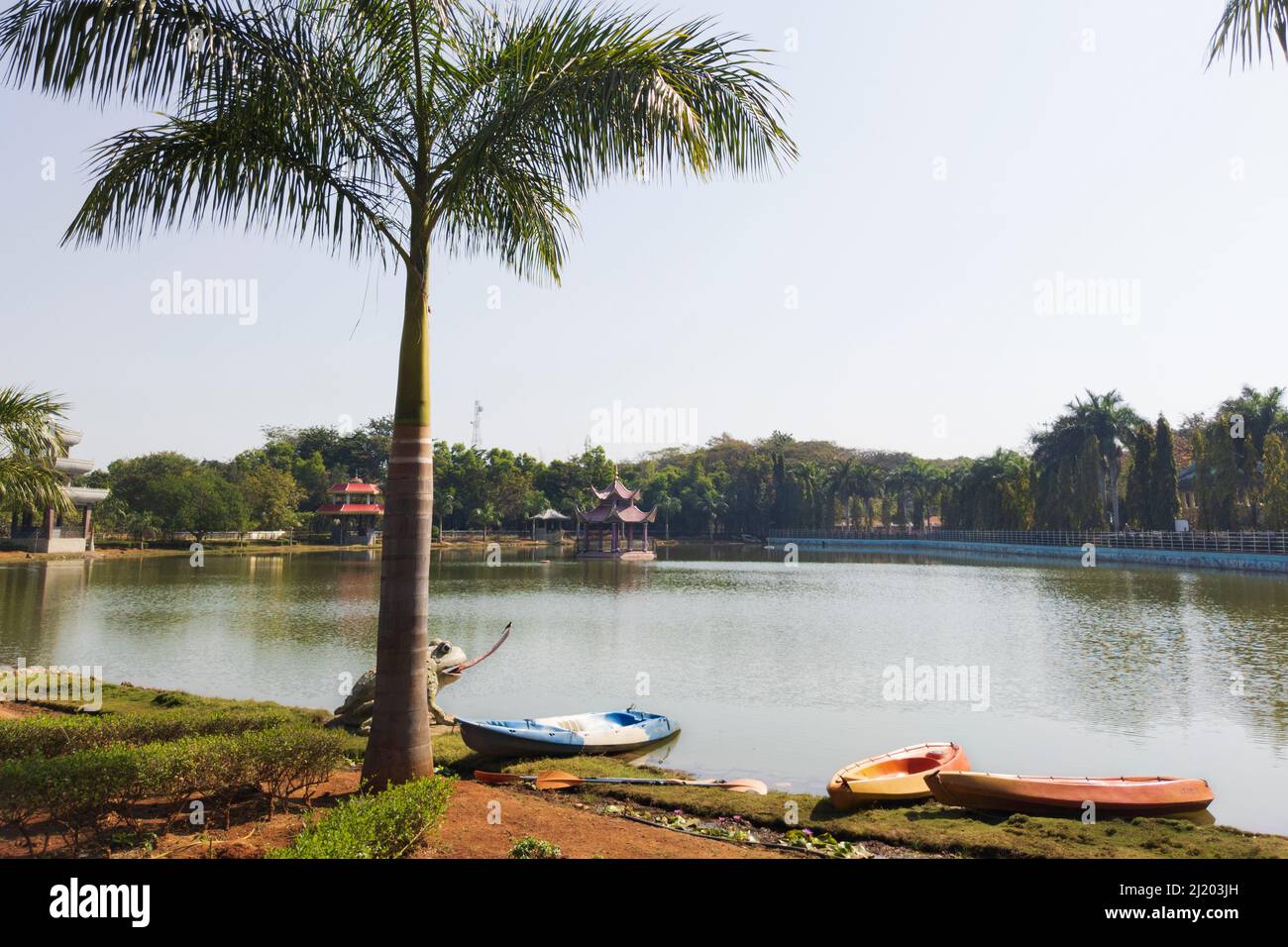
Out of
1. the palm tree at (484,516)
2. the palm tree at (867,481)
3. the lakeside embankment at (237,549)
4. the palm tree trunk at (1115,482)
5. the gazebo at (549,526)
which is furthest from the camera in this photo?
the palm tree at (867,481)

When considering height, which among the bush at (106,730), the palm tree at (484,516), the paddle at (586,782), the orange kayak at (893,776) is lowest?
the paddle at (586,782)

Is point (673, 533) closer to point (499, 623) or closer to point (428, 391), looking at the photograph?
point (499, 623)

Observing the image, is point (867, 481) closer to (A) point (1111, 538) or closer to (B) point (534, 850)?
(A) point (1111, 538)

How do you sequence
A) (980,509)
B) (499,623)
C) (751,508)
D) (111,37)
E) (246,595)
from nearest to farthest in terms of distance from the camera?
(111,37) < (499,623) < (246,595) < (980,509) < (751,508)

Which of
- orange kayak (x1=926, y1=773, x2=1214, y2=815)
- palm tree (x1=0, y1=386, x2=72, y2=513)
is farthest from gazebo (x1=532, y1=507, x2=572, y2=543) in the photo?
orange kayak (x1=926, y1=773, x2=1214, y2=815)

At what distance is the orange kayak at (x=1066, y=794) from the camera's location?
710 centimetres

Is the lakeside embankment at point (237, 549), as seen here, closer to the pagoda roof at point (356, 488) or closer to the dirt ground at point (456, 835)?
the pagoda roof at point (356, 488)

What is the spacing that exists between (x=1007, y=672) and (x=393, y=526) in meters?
12.9

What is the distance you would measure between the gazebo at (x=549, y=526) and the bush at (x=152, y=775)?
63741mm

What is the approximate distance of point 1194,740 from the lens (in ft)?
34.4

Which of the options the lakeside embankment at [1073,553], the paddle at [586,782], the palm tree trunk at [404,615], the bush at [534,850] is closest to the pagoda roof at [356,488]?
the lakeside embankment at [1073,553]

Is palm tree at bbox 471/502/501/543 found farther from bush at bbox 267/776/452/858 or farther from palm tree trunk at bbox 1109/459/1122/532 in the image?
bush at bbox 267/776/452/858

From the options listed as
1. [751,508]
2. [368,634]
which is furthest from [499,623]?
[751,508]

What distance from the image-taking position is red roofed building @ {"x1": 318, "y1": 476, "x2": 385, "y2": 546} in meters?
61.6
